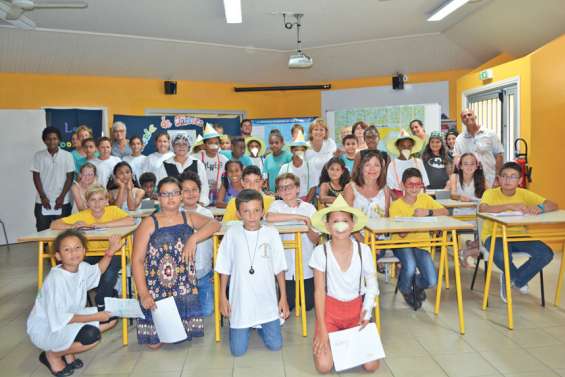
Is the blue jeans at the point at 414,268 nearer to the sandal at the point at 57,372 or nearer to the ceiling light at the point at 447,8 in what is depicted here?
the sandal at the point at 57,372

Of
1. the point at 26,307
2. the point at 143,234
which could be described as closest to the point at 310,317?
the point at 143,234

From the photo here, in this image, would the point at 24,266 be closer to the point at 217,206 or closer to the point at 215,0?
A: the point at 217,206

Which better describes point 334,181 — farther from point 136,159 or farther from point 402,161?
point 136,159

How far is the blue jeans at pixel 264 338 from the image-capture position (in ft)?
10.6

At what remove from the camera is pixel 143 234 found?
10.8 feet

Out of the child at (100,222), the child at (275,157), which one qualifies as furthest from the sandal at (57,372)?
the child at (275,157)

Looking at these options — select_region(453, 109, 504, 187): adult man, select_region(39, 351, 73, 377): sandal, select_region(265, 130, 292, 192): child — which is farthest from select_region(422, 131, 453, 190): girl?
select_region(39, 351, 73, 377): sandal

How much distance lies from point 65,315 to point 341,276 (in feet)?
5.33

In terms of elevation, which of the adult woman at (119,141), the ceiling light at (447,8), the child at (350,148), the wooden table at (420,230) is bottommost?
the wooden table at (420,230)

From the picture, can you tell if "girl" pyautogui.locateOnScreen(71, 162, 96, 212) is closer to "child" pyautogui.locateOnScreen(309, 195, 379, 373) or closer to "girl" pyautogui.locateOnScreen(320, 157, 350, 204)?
"girl" pyautogui.locateOnScreen(320, 157, 350, 204)

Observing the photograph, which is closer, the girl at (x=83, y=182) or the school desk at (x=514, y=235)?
the school desk at (x=514, y=235)

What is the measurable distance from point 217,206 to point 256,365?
2.17m

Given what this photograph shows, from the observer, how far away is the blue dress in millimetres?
3336

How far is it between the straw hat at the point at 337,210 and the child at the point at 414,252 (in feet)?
2.76
